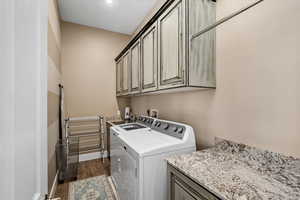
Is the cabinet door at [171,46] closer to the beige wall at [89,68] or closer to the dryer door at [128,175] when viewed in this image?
the dryer door at [128,175]

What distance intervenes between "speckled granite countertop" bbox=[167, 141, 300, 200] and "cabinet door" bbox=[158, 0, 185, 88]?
2.34ft

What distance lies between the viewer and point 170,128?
1639 mm

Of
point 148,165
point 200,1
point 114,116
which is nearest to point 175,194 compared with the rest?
point 148,165

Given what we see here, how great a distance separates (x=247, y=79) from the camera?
112 cm

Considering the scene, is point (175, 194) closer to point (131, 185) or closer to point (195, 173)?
point (195, 173)

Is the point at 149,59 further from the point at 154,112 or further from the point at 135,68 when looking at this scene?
the point at 154,112

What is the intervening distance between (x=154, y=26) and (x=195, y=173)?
1681mm

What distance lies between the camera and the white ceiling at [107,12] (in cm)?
238

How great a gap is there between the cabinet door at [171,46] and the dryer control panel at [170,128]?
0.48 metres

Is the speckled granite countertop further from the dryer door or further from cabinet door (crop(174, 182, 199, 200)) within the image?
the dryer door

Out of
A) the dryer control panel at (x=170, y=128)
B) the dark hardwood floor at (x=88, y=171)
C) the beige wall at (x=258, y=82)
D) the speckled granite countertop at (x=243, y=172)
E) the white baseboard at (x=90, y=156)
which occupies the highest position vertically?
the beige wall at (x=258, y=82)

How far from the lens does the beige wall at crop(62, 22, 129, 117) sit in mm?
2942

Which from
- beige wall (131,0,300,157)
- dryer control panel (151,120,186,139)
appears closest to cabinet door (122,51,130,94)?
dryer control panel (151,120,186,139)

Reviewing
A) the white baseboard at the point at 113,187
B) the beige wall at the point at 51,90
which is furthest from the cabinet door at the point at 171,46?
the white baseboard at the point at 113,187
